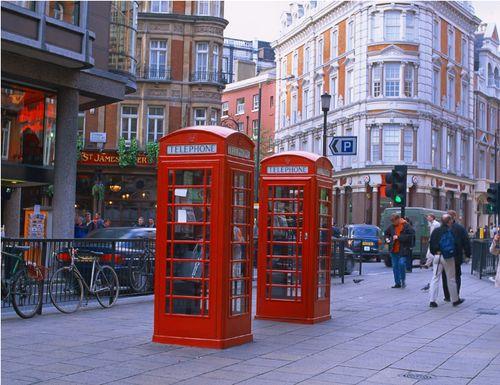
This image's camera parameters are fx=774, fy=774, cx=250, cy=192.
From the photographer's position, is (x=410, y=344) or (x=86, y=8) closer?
(x=410, y=344)

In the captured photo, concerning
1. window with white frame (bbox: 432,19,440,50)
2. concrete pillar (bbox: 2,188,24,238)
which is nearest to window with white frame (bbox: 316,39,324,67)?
window with white frame (bbox: 432,19,440,50)

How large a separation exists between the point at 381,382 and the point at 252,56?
80983 mm

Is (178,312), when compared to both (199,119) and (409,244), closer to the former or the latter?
(409,244)

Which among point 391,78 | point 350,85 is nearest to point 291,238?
point 391,78

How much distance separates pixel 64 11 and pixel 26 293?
8.17m

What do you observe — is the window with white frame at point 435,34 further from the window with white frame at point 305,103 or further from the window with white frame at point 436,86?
the window with white frame at point 305,103

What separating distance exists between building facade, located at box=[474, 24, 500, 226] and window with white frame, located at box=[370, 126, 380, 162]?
13.3m

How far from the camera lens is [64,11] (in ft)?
58.0

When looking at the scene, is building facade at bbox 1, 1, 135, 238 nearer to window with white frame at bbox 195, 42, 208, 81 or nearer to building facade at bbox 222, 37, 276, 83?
window with white frame at bbox 195, 42, 208, 81

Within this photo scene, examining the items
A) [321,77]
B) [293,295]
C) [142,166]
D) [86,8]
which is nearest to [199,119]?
[142,166]

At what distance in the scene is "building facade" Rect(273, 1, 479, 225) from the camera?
165 feet

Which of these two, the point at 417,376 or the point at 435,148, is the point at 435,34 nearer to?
the point at 435,148

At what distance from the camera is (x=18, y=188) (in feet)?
73.0

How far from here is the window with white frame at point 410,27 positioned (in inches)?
1978
